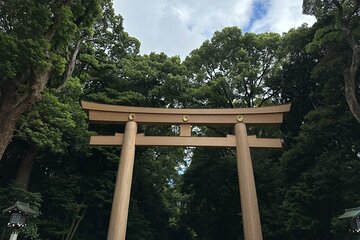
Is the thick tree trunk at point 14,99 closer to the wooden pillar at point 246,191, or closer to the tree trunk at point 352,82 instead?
the wooden pillar at point 246,191

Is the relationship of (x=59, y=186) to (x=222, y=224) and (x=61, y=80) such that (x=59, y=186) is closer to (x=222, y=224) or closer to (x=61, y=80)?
(x=61, y=80)

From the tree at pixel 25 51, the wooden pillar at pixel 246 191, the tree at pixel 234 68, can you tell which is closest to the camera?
the tree at pixel 25 51

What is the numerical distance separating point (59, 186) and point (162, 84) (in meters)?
6.86

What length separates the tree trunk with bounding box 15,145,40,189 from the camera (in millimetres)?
11736

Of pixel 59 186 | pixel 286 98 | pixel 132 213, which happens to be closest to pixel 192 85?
pixel 286 98

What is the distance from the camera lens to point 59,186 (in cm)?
1223

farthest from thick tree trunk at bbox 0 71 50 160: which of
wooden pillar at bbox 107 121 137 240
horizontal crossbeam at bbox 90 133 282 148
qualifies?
wooden pillar at bbox 107 121 137 240

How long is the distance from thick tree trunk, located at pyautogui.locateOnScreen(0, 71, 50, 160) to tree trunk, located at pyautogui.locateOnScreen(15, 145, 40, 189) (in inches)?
149

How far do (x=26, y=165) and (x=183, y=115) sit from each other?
21.4ft

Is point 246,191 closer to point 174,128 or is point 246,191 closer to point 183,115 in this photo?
point 183,115

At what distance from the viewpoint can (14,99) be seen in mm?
8633

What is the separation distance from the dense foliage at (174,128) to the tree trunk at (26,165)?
51mm

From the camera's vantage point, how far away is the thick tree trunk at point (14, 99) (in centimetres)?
825

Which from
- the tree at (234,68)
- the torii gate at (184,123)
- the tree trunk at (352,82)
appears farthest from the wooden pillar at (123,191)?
the tree trunk at (352,82)
